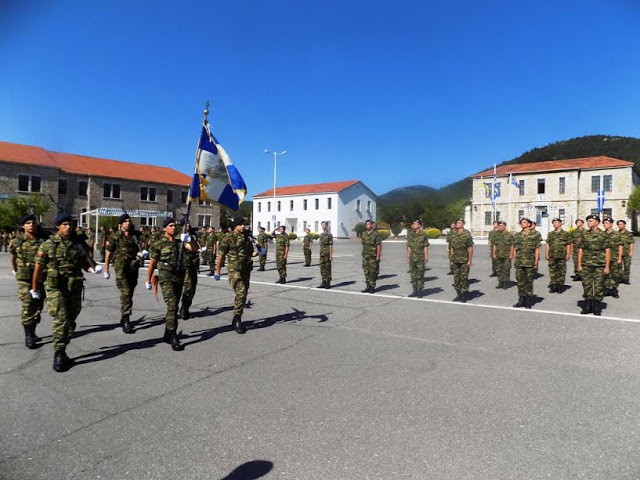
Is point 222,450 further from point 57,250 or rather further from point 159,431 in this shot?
point 57,250

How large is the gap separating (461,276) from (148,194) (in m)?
48.9

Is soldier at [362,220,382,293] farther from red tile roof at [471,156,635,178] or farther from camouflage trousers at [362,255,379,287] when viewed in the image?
red tile roof at [471,156,635,178]

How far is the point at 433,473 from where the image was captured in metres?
2.79

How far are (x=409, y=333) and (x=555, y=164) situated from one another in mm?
53503

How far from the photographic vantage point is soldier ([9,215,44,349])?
19.1 ft

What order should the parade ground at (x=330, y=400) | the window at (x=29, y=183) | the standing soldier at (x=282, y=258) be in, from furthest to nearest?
the window at (x=29, y=183), the standing soldier at (x=282, y=258), the parade ground at (x=330, y=400)

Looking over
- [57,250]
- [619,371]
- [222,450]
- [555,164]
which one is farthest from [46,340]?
[555,164]

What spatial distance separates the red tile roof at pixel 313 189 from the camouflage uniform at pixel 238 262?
54615 mm

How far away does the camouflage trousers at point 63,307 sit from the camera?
4871mm

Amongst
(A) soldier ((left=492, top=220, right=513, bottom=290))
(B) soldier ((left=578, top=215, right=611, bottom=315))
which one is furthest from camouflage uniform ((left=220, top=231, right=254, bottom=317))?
(A) soldier ((left=492, top=220, right=513, bottom=290))

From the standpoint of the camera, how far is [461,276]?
9695 millimetres

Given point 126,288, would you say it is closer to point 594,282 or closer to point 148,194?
point 594,282

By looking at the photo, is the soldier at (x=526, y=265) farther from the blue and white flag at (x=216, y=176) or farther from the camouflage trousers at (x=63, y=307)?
the camouflage trousers at (x=63, y=307)

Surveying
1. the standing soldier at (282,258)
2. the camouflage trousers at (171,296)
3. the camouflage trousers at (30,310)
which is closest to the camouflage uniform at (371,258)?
the standing soldier at (282,258)
